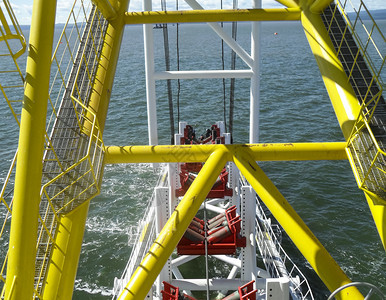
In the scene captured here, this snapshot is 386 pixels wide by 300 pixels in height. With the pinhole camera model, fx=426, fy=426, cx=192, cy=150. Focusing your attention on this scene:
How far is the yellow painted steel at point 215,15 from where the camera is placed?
940cm

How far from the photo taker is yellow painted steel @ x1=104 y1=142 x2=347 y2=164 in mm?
6805

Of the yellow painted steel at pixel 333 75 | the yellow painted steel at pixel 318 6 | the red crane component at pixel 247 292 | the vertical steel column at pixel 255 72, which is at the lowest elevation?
the red crane component at pixel 247 292

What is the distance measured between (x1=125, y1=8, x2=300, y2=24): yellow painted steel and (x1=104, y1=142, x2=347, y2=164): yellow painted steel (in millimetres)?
3722

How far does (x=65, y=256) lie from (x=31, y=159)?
4.71ft

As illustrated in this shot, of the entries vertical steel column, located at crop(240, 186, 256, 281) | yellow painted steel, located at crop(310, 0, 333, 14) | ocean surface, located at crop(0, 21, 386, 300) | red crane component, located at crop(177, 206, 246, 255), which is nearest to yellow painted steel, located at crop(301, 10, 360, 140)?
yellow painted steel, located at crop(310, 0, 333, 14)

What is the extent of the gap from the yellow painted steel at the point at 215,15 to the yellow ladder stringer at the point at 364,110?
2.79ft

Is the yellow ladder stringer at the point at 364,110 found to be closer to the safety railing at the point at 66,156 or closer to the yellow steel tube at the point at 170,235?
the yellow steel tube at the point at 170,235

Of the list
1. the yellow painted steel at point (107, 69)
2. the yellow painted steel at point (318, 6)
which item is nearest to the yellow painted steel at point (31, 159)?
the yellow painted steel at point (107, 69)

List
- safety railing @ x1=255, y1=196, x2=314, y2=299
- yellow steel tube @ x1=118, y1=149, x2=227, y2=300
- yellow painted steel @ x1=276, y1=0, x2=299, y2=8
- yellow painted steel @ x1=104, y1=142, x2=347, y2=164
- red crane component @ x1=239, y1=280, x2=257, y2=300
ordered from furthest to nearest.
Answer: safety railing @ x1=255, y1=196, x2=314, y2=299 → yellow painted steel @ x1=276, y1=0, x2=299, y2=8 → red crane component @ x1=239, y1=280, x2=257, y2=300 → yellow painted steel @ x1=104, y1=142, x2=347, y2=164 → yellow steel tube @ x1=118, y1=149, x2=227, y2=300

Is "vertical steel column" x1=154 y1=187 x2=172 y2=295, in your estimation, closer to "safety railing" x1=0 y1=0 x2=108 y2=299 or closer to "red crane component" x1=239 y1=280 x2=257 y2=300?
"red crane component" x1=239 y1=280 x2=257 y2=300

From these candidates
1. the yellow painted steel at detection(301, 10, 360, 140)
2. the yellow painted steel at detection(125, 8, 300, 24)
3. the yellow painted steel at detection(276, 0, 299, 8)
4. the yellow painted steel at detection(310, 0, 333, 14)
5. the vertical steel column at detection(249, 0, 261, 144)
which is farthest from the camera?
the vertical steel column at detection(249, 0, 261, 144)

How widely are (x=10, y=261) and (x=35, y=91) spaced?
5.67ft

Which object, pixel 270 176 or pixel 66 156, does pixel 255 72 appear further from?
pixel 66 156

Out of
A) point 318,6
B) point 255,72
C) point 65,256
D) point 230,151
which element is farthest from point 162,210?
point 255,72
